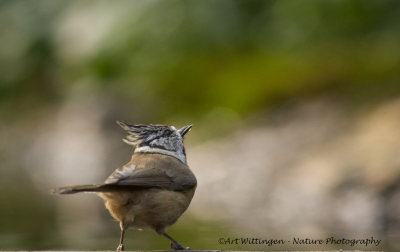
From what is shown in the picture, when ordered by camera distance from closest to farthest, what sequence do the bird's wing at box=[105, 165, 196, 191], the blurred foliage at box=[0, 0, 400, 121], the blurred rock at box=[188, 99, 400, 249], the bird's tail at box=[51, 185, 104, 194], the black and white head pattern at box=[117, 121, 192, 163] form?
the bird's tail at box=[51, 185, 104, 194], the bird's wing at box=[105, 165, 196, 191], the black and white head pattern at box=[117, 121, 192, 163], the blurred rock at box=[188, 99, 400, 249], the blurred foliage at box=[0, 0, 400, 121]

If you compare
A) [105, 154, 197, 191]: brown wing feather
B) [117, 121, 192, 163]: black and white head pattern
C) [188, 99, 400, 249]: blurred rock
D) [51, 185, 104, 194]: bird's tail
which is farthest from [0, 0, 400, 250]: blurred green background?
[51, 185, 104, 194]: bird's tail

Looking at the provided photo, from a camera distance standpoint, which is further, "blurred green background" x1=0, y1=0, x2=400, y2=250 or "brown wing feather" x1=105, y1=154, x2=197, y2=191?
"blurred green background" x1=0, y1=0, x2=400, y2=250

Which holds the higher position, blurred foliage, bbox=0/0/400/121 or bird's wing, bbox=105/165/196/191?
blurred foliage, bbox=0/0/400/121

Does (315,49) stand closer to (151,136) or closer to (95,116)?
(95,116)

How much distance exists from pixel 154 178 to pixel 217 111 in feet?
31.7

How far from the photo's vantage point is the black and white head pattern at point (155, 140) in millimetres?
6547

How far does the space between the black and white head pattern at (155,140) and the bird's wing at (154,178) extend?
20.4 inches

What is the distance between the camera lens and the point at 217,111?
1534 cm

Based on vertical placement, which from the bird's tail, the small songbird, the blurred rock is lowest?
the bird's tail

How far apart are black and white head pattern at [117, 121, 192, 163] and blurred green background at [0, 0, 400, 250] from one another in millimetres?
1441

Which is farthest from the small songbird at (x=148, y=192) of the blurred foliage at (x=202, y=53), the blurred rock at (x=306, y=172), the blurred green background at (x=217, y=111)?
the blurred foliage at (x=202, y=53)

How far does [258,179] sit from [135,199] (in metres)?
7.01

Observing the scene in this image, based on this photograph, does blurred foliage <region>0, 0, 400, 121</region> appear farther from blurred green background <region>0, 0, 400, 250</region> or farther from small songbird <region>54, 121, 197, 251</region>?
small songbird <region>54, 121, 197, 251</region>

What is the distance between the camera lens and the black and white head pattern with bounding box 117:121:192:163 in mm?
6547
